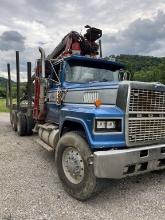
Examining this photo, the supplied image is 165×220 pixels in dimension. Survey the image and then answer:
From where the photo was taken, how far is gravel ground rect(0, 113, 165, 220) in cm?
416

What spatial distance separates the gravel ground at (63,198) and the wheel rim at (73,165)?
328 mm

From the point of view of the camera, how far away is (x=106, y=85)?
198 inches

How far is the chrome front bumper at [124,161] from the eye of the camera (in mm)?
4172

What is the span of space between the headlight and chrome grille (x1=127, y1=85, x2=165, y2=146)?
17cm

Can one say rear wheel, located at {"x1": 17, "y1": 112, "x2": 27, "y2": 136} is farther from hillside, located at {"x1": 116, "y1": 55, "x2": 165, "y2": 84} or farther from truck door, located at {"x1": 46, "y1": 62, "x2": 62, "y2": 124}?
hillside, located at {"x1": 116, "y1": 55, "x2": 165, "y2": 84}

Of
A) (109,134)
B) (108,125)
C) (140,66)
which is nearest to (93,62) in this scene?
(108,125)

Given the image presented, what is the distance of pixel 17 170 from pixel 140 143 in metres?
2.92

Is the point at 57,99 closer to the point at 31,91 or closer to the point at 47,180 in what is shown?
the point at 47,180

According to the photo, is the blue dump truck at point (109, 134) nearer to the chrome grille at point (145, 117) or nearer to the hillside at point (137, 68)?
the chrome grille at point (145, 117)

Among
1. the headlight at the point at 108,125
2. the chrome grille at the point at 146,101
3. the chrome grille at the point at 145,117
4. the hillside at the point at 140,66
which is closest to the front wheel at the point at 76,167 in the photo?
the headlight at the point at 108,125

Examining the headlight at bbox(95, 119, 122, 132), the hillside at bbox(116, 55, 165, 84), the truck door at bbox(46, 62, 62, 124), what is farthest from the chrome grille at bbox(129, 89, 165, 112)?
the truck door at bbox(46, 62, 62, 124)

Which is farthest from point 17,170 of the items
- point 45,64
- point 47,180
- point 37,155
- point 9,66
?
point 9,66

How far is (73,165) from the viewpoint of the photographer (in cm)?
485

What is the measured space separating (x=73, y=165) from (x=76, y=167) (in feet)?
0.30
